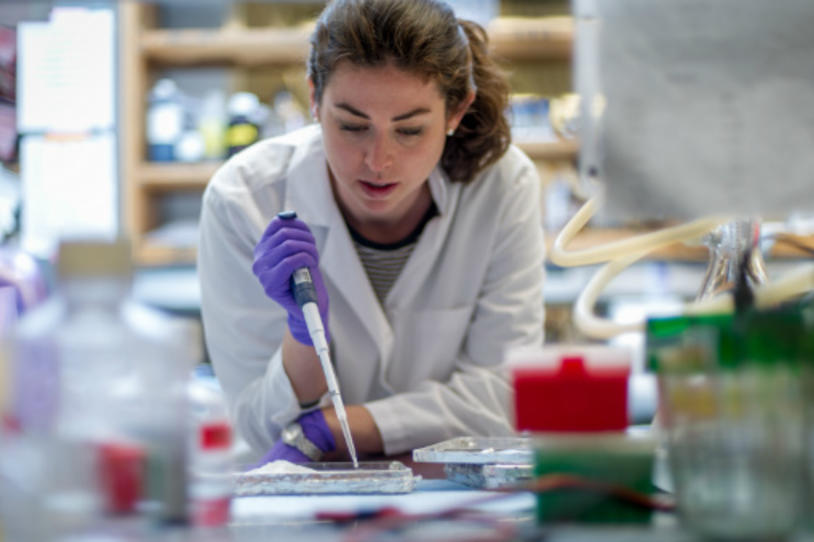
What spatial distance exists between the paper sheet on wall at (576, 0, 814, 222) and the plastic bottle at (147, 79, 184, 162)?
312cm

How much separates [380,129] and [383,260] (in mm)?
347

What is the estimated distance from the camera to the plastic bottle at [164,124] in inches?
145

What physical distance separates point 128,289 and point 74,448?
12 cm

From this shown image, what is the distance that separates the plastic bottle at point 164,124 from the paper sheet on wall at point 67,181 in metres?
0.18

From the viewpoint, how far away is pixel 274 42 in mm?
3602

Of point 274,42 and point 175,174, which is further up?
point 274,42

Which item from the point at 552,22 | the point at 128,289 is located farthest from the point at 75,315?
the point at 552,22

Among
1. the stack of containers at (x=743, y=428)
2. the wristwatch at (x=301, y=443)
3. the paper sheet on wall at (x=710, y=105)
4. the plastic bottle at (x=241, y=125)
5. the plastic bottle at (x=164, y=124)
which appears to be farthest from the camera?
the plastic bottle at (x=164, y=124)

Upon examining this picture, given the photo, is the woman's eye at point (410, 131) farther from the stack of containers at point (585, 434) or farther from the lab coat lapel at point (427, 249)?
the stack of containers at point (585, 434)

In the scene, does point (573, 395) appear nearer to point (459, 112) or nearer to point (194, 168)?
point (459, 112)

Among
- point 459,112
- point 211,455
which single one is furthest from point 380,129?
point 211,455

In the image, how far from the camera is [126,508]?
0.62 meters

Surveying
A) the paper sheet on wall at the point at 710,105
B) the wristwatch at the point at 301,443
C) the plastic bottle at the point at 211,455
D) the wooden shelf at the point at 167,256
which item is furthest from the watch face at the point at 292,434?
the wooden shelf at the point at 167,256

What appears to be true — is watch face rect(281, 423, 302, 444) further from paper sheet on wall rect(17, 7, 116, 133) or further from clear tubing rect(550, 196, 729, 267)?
paper sheet on wall rect(17, 7, 116, 133)
